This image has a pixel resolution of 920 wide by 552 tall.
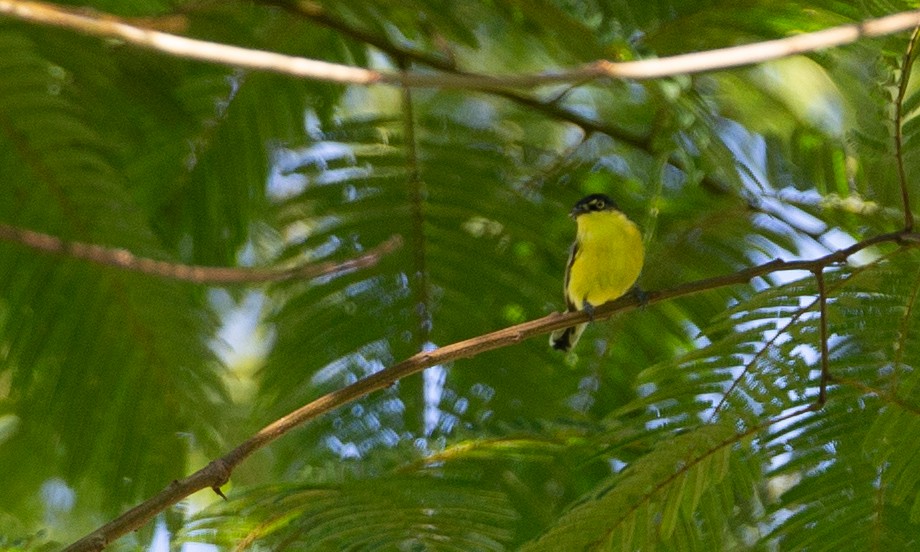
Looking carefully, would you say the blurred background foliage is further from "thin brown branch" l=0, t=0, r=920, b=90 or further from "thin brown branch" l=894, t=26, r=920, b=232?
"thin brown branch" l=0, t=0, r=920, b=90

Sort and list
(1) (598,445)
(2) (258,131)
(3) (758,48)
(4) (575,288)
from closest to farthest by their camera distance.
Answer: (3) (758,48), (1) (598,445), (2) (258,131), (4) (575,288)

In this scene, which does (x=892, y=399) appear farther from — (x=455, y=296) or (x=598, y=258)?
(x=598, y=258)

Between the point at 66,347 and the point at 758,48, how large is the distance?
214 centimetres

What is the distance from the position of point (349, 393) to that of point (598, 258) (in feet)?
8.31

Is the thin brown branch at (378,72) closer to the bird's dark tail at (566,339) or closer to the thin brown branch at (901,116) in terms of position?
the thin brown branch at (901,116)

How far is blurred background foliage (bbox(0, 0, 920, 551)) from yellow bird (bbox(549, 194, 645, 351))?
3.1 inches

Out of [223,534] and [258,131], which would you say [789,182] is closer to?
[258,131]

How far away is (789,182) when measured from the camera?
10.7 ft

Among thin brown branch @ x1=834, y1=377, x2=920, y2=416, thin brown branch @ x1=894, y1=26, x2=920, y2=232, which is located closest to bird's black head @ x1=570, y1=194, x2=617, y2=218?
thin brown branch @ x1=894, y1=26, x2=920, y2=232

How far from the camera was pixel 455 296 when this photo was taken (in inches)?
135

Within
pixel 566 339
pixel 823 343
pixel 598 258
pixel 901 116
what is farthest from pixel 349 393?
pixel 598 258

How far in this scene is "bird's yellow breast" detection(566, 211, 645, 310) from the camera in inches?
158

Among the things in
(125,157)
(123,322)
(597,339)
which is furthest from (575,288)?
(123,322)

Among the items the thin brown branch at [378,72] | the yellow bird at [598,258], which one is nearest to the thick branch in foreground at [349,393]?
the thin brown branch at [378,72]
